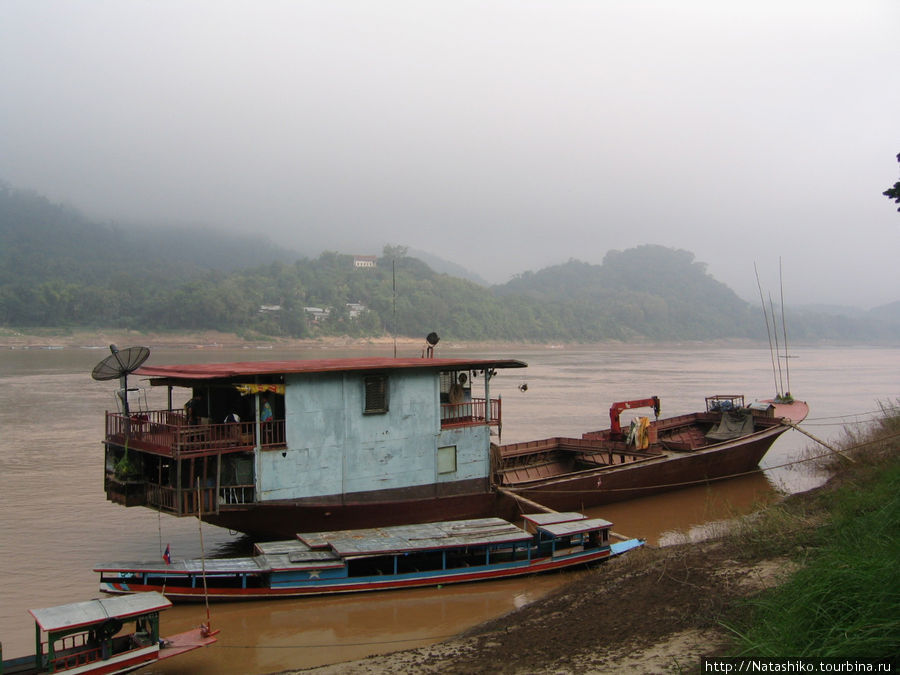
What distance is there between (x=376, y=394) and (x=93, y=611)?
17.3 ft

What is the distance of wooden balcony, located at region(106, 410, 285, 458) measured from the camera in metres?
9.51

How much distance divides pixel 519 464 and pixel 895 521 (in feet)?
30.4

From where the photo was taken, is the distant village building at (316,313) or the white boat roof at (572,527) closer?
the white boat roof at (572,527)

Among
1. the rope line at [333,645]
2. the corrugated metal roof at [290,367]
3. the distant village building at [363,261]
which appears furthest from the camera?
the distant village building at [363,261]

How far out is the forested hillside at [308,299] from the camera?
7562cm

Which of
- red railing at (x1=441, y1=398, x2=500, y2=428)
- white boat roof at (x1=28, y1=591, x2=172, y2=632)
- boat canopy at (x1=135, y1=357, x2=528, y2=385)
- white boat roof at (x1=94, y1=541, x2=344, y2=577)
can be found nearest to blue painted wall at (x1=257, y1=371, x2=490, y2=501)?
boat canopy at (x1=135, y1=357, x2=528, y2=385)

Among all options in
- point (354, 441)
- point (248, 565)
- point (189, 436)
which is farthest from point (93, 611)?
point (354, 441)

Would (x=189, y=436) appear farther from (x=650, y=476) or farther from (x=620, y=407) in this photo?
(x=620, y=407)

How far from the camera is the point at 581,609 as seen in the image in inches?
307

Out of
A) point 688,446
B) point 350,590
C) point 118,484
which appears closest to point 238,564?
point 350,590

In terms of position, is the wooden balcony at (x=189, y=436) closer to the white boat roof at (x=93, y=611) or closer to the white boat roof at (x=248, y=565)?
the white boat roof at (x=248, y=565)

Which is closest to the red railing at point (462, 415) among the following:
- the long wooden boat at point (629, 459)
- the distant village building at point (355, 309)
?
the long wooden boat at point (629, 459)

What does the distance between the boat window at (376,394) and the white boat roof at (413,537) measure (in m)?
1.89

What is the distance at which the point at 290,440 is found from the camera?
407 inches
